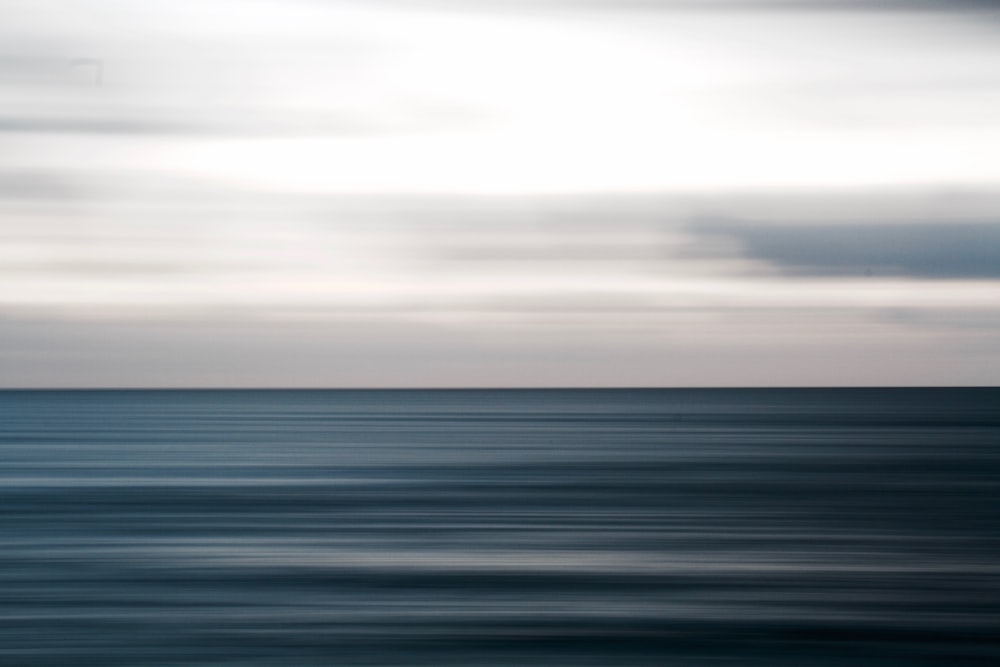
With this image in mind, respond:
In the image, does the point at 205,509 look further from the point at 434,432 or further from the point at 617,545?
the point at 434,432

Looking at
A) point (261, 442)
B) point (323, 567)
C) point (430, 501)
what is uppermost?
point (261, 442)

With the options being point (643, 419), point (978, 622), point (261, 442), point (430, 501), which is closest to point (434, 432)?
point (261, 442)

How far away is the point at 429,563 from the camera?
501 inches

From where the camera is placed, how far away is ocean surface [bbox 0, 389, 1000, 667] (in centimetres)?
884

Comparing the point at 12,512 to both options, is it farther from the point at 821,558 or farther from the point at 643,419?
the point at 643,419

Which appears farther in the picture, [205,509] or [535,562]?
[205,509]

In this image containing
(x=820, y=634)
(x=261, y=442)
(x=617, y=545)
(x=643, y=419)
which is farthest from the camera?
(x=643, y=419)

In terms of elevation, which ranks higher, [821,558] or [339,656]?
[821,558]

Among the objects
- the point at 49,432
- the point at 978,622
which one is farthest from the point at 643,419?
the point at 978,622

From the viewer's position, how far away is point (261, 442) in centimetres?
4091

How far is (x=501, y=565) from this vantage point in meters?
12.7

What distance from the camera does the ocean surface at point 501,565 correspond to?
348 inches

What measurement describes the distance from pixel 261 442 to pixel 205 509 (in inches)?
899

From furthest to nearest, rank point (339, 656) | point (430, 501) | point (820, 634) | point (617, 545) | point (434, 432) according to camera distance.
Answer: point (434, 432), point (430, 501), point (617, 545), point (820, 634), point (339, 656)
